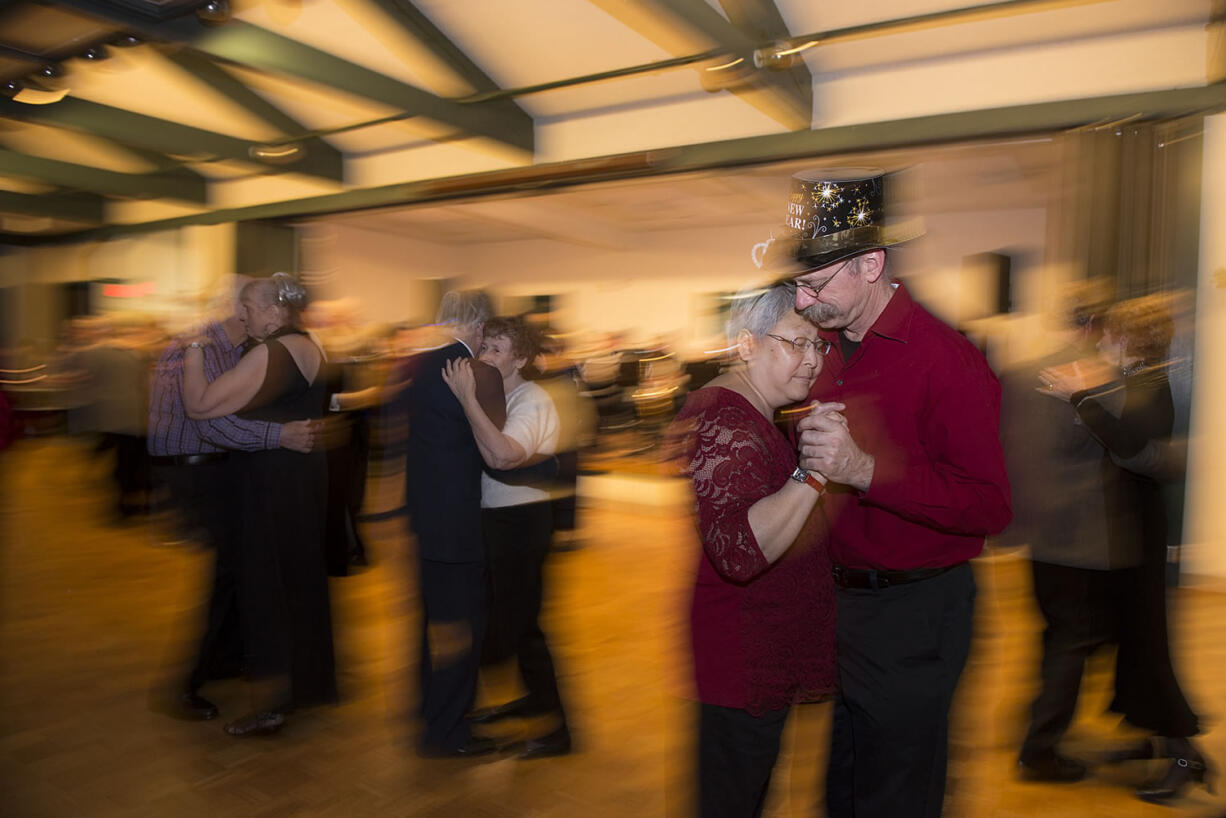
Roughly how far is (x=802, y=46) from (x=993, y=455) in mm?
4260

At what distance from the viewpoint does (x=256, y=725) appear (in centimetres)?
300

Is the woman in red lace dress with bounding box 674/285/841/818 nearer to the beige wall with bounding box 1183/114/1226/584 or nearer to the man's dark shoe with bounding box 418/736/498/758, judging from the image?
the man's dark shoe with bounding box 418/736/498/758

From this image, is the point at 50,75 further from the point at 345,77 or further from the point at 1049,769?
the point at 1049,769

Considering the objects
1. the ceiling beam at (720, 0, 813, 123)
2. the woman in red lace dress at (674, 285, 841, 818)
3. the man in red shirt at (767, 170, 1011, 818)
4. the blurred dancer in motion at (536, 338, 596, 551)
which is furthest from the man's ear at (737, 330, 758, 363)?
the ceiling beam at (720, 0, 813, 123)

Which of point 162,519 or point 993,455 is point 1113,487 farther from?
point 162,519

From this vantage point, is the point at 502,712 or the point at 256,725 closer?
the point at 256,725

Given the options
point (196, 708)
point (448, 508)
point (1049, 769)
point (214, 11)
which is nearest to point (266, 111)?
point (214, 11)

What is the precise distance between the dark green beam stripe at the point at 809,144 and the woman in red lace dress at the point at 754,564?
4459mm

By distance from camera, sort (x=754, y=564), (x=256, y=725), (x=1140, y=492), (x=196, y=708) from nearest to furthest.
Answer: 1. (x=754, y=564)
2. (x=1140, y=492)
3. (x=256, y=725)
4. (x=196, y=708)

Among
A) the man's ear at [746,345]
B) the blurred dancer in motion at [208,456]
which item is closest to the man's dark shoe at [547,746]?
the blurred dancer in motion at [208,456]

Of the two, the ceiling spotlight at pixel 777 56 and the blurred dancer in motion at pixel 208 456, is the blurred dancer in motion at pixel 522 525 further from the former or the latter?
the ceiling spotlight at pixel 777 56

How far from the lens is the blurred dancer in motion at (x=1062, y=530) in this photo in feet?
8.60

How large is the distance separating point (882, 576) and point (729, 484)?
0.40 meters

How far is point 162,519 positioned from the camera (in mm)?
3115
